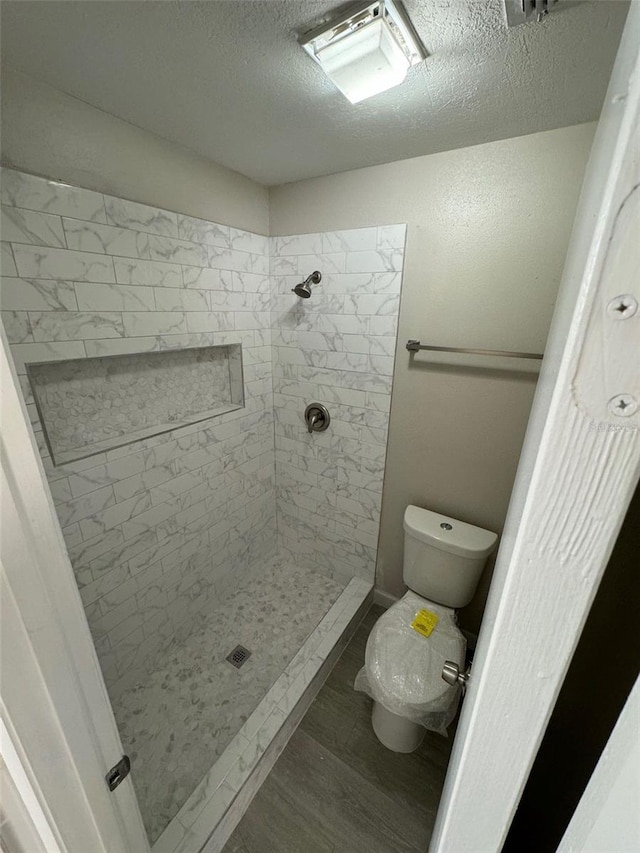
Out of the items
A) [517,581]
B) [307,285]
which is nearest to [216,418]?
[307,285]

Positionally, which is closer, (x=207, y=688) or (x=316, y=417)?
(x=207, y=688)

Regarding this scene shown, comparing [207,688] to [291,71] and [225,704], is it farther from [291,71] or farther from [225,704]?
[291,71]

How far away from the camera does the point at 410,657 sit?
49.3 inches

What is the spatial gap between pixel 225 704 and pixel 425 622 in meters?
0.98

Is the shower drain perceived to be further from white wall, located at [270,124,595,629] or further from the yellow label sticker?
white wall, located at [270,124,595,629]

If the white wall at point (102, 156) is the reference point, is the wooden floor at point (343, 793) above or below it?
below

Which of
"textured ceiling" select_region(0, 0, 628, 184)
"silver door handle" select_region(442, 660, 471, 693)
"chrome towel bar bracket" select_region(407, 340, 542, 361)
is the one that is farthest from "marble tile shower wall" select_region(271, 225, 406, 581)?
"silver door handle" select_region(442, 660, 471, 693)

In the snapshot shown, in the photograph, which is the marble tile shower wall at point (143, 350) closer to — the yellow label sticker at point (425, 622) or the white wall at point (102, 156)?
the white wall at point (102, 156)

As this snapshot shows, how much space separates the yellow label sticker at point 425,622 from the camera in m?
1.34

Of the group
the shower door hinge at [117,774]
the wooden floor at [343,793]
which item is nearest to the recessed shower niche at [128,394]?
the shower door hinge at [117,774]

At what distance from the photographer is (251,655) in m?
1.68

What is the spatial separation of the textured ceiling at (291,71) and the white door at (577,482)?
23.4 inches

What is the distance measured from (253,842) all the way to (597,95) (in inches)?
99.7

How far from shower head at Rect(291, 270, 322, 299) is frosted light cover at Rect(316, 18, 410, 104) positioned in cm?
75
